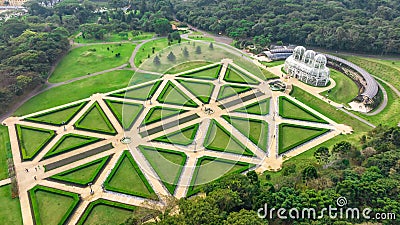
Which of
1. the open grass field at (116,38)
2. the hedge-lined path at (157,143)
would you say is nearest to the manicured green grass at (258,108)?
the hedge-lined path at (157,143)

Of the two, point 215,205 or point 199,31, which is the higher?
point 199,31

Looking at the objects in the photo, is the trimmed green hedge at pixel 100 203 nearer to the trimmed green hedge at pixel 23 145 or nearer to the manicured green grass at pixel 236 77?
the trimmed green hedge at pixel 23 145

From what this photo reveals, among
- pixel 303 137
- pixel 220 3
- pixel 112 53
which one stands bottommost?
pixel 303 137

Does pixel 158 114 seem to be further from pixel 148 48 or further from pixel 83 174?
pixel 148 48

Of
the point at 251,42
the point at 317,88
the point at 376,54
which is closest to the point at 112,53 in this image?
the point at 251,42

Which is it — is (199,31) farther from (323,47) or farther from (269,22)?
(323,47)
